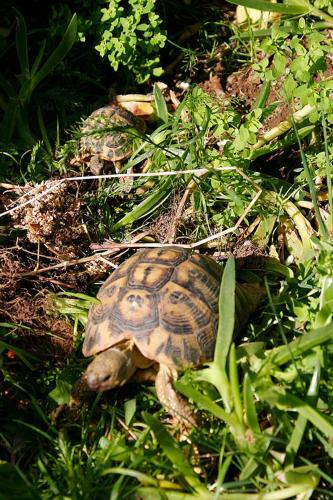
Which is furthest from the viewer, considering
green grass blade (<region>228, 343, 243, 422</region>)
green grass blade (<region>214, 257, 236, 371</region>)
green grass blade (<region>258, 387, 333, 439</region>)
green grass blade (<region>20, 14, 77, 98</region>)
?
green grass blade (<region>20, 14, 77, 98</region>)

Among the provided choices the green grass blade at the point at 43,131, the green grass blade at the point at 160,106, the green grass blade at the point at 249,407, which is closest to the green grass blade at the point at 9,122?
the green grass blade at the point at 43,131

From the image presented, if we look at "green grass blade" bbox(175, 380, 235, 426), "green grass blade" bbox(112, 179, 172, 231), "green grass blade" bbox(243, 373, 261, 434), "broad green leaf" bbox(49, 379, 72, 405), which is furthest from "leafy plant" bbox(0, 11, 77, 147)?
"green grass blade" bbox(243, 373, 261, 434)

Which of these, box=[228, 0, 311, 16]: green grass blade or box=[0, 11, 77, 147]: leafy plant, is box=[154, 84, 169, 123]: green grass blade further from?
box=[228, 0, 311, 16]: green grass blade

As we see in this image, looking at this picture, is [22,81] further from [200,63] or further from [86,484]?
[86,484]

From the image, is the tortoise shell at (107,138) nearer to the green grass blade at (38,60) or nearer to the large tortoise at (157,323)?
the green grass blade at (38,60)

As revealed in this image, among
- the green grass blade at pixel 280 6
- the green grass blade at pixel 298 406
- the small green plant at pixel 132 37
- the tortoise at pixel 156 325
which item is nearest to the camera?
the green grass blade at pixel 298 406

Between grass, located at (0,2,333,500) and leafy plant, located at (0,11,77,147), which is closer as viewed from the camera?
grass, located at (0,2,333,500)

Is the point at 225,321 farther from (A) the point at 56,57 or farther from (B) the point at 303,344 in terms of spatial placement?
(A) the point at 56,57

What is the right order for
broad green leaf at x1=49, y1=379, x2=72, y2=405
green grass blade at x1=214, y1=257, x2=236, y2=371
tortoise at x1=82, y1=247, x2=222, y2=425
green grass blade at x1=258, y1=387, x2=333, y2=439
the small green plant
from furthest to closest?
the small green plant, broad green leaf at x1=49, y1=379, x2=72, y2=405, tortoise at x1=82, y1=247, x2=222, y2=425, green grass blade at x1=214, y1=257, x2=236, y2=371, green grass blade at x1=258, y1=387, x2=333, y2=439
